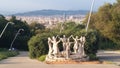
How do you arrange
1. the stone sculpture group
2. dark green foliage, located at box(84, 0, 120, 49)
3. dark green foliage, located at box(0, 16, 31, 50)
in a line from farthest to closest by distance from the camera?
dark green foliage, located at box(0, 16, 31, 50) → dark green foliage, located at box(84, 0, 120, 49) → the stone sculpture group

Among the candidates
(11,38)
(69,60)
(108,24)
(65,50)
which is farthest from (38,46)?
(11,38)

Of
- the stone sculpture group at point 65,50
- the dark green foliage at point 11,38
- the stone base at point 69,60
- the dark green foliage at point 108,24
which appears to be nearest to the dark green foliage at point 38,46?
the stone sculpture group at point 65,50

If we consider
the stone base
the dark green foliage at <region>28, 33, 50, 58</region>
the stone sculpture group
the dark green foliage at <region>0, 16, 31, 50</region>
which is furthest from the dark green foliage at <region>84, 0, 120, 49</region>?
the stone base

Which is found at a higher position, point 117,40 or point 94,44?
point 94,44

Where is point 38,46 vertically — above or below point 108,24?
above

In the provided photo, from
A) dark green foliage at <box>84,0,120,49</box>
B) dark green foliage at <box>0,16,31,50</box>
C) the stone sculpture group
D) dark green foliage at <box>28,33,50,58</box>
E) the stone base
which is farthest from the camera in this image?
dark green foliage at <box>0,16,31,50</box>

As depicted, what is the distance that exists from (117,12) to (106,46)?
A: 2073 centimetres

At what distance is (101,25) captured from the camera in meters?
96.0

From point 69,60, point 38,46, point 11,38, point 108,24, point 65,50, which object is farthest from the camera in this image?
point 11,38

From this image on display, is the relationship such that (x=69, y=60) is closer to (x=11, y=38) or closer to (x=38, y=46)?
(x=38, y=46)

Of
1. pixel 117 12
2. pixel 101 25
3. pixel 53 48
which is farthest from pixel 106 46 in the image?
pixel 53 48

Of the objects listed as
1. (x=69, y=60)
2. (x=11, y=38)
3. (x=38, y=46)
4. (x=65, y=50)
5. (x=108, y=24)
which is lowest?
(x=11, y=38)

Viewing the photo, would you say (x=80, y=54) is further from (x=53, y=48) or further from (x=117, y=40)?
(x=117, y=40)

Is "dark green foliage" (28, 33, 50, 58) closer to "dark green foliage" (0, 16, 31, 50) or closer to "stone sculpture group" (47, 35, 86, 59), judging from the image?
"stone sculpture group" (47, 35, 86, 59)
